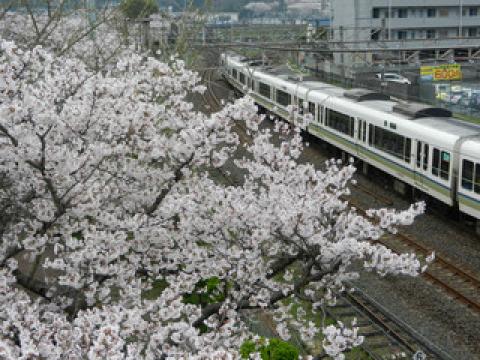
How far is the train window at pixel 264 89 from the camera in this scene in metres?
29.1

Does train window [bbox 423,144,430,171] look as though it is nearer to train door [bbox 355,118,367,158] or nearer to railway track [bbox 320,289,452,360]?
train door [bbox 355,118,367,158]

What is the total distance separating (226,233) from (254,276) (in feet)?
2.03

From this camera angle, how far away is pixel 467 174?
13117 millimetres

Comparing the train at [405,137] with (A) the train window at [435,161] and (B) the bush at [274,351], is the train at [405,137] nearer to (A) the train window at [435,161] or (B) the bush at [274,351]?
(A) the train window at [435,161]

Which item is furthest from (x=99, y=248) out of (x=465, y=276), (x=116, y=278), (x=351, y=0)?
(x=351, y=0)

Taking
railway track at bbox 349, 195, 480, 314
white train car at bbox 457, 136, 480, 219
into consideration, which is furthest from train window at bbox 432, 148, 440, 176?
railway track at bbox 349, 195, 480, 314

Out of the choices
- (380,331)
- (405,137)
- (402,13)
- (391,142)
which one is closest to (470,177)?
(405,137)

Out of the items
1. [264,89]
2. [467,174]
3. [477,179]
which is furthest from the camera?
[264,89]

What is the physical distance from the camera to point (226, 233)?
289 inches

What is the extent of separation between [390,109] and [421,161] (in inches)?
128

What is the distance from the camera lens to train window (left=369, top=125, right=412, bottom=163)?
15852mm

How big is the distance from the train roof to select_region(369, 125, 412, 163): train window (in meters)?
0.36

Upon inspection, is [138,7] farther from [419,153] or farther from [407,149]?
[419,153]

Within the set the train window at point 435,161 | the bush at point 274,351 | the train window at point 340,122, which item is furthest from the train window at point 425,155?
the bush at point 274,351
